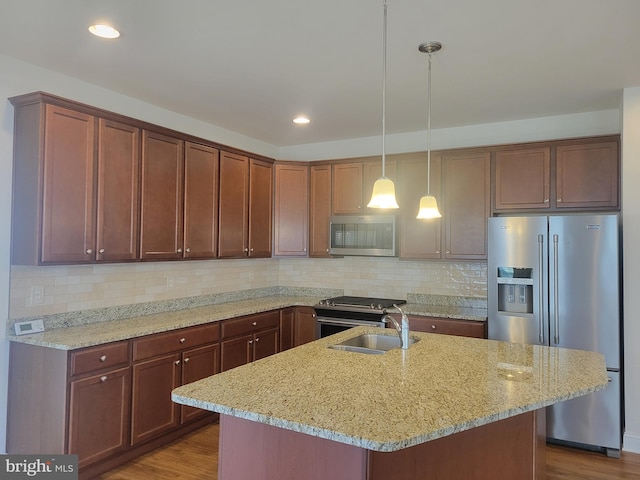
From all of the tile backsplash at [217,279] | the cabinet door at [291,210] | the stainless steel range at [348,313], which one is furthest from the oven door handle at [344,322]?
the cabinet door at [291,210]

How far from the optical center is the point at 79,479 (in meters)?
2.74

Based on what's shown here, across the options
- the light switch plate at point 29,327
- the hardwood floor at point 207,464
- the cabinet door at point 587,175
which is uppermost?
the cabinet door at point 587,175

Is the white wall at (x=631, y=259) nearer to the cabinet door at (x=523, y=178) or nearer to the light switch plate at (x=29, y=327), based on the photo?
the cabinet door at (x=523, y=178)

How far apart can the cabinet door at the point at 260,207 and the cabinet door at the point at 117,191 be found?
4.56 ft

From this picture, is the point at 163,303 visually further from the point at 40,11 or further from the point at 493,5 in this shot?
the point at 493,5

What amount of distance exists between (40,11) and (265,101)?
171 cm

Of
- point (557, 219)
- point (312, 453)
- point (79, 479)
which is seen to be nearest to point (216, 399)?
point (312, 453)

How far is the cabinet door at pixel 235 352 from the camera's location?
3784 millimetres

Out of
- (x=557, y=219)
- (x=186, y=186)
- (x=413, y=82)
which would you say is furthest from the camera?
(x=186, y=186)

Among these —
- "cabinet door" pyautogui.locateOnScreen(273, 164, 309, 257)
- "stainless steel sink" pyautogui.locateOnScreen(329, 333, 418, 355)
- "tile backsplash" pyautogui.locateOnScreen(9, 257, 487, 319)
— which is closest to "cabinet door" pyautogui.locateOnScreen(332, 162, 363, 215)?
"cabinet door" pyautogui.locateOnScreen(273, 164, 309, 257)

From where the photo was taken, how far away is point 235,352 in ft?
12.8

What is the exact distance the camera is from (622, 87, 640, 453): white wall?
3.31m

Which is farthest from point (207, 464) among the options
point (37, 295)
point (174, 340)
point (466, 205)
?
point (466, 205)

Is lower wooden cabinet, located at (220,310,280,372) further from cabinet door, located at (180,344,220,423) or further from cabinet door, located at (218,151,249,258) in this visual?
cabinet door, located at (218,151,249,258)
